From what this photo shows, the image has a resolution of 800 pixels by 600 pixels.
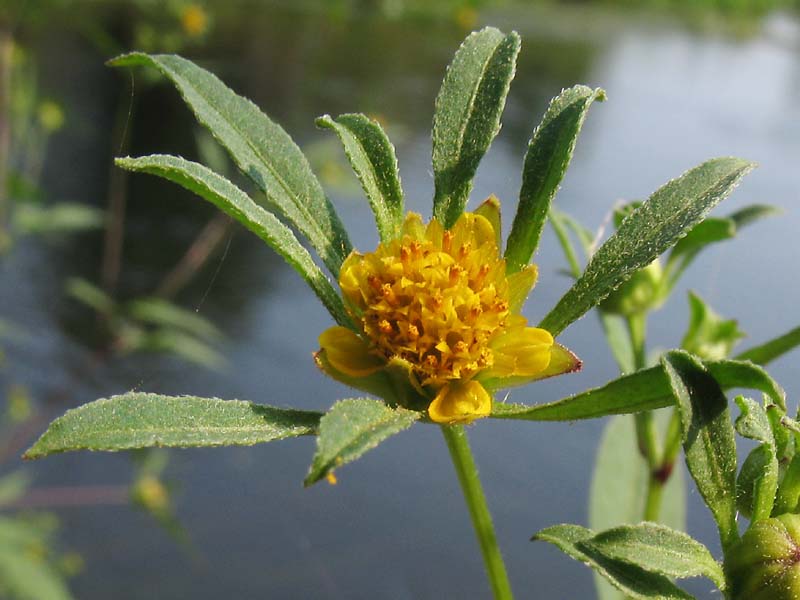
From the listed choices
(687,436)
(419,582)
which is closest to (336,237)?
(687,436)

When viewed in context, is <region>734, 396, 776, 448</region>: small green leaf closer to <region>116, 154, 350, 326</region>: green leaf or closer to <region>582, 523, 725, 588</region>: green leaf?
<region>582, 523, 725, 588</region>: green leaf

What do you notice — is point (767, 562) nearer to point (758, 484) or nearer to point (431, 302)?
point (758, 484)

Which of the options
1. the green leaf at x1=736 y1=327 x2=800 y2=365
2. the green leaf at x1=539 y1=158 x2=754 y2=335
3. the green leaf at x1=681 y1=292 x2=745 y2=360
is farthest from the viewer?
the green leaf at x1=681 y1=292 x2=745 y2=360

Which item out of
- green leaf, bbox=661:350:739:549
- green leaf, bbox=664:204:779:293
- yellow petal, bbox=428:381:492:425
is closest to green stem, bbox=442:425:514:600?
yellow petal, bbox=428:381:492:425

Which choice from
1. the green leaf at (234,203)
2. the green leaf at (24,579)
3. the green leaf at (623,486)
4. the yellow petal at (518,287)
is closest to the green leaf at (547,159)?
the yellow petal at (518,287)

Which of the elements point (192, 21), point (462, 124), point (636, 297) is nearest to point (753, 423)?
point (462, 124)
